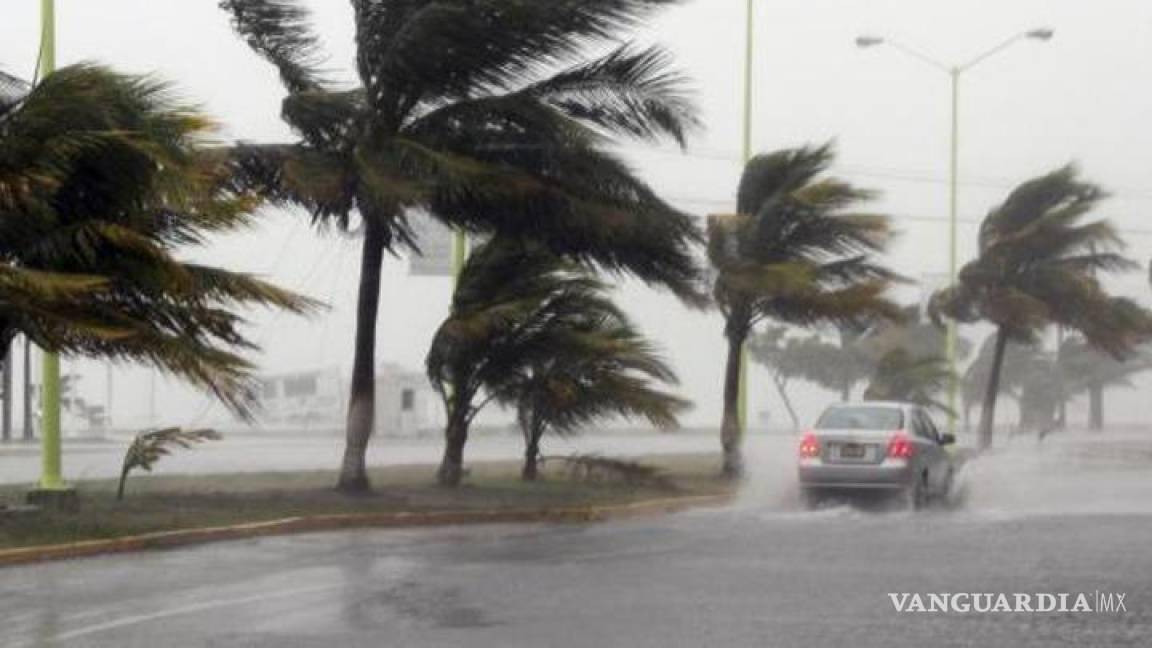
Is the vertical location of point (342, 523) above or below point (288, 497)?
below

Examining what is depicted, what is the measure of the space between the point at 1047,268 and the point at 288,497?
→ 23.1m

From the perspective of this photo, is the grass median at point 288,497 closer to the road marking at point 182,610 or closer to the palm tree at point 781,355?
the road marking at point 182,610

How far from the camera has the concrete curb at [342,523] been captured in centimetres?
1644

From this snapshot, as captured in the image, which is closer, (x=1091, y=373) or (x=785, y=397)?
(x=785, y=397)

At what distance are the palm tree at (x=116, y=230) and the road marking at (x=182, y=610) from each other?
263 centimetres

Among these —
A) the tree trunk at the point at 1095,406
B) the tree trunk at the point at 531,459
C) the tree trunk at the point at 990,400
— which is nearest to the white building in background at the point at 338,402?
the tree trunk at the point at 990,400

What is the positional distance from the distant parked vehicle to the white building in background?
108ft

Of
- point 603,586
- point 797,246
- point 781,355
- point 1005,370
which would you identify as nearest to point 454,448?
point 797,246

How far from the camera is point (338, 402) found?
72062 mm

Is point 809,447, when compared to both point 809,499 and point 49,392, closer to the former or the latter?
point 809,499

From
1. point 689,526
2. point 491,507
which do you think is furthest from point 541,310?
point 689,526

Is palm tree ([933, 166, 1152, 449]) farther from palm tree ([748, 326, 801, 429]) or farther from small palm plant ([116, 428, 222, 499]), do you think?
palm tree ([748, 326, 801, 429])

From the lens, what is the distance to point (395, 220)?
74.7 feet

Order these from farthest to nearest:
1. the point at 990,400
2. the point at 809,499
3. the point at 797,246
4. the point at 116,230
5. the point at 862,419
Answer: the point at 990,400, the point at 797,246, the point at 862,419, the point at 809,499, the point at 116,230
